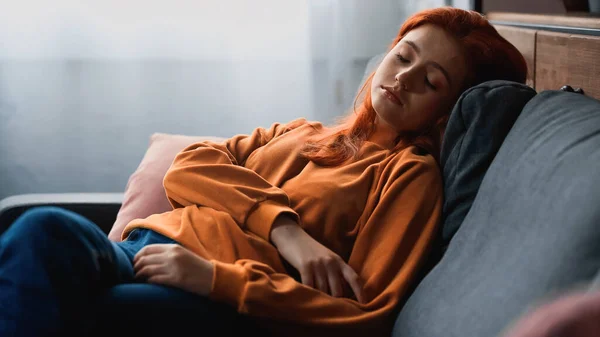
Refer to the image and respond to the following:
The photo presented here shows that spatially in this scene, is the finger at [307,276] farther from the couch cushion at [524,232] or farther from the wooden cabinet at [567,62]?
the wooden cabinet at [567,62]

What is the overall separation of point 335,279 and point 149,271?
0.95ft

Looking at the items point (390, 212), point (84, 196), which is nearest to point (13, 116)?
point (84, 196)

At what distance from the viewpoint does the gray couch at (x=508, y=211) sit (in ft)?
2.79

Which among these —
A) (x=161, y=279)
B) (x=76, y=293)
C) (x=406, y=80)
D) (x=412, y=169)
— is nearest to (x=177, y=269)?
(x=161, y=279)

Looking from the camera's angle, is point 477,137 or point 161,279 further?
point 477,137

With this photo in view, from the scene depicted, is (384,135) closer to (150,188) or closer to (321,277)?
(321,277)

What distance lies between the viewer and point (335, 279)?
1.21 meters

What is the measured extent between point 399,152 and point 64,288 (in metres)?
0.65

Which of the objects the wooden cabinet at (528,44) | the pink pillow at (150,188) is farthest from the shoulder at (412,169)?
the pink pillow at (150,188)

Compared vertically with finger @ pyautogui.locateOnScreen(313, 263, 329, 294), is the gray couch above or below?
above

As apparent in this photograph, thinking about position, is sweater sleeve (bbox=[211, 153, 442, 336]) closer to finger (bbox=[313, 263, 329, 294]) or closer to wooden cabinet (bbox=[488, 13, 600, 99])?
finger (bbox=[313, 263, 329, 294])

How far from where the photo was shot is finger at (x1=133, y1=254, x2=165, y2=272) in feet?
3.85

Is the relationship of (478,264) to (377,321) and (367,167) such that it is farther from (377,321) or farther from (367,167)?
(367,167)

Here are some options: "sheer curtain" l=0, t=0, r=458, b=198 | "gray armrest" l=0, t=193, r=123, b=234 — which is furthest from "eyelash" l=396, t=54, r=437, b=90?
"sheer curtain" l=0, t=0, r=458, b=198
